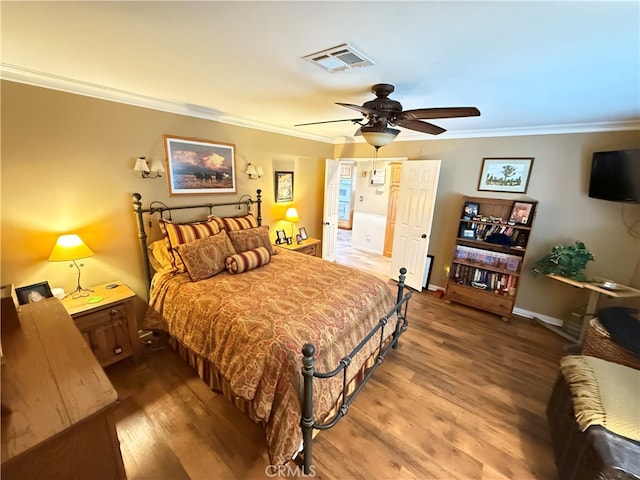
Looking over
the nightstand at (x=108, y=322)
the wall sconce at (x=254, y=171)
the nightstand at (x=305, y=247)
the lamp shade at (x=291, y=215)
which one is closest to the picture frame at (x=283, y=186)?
the lamp shade at (x=291, y=215)

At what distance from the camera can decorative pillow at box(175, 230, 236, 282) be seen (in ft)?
7.82

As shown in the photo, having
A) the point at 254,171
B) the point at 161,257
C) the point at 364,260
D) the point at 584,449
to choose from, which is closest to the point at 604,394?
the point at 584,449

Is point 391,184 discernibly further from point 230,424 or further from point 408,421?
point 230,424

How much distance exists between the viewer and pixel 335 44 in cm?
133

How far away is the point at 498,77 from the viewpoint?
5.58ft

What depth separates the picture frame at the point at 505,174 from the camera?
10.9 ft

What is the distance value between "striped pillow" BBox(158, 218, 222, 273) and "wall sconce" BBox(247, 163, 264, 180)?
101 cm

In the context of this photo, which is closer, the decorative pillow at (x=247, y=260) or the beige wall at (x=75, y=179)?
the beige wall at (x=75, y=179)

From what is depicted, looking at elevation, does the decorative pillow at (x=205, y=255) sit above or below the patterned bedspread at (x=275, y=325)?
above

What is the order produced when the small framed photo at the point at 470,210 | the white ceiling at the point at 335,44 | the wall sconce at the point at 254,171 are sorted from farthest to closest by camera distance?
1. the small framed photo at the point at 470,210
2. the wall sconce at the point at 254,171
3. the white ceiling at the point at 335,44

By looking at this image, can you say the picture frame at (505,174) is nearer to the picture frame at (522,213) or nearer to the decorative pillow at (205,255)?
the picture frame at (522,213)

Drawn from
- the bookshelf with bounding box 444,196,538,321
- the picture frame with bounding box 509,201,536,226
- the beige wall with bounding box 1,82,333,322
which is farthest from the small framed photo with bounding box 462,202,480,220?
the beige wall with bounding box 1,82,333,322

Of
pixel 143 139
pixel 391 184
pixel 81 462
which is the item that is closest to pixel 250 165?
pixel 143 139

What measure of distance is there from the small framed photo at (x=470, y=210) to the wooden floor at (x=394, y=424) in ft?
5.81
